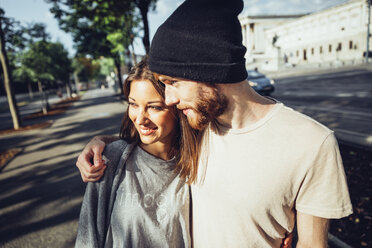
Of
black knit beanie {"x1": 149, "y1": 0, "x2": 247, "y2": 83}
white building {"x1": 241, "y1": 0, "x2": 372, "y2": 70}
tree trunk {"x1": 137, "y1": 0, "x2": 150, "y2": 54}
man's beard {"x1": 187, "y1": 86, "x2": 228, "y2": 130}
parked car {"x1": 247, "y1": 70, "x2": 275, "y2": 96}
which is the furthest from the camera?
white building {"x1": 241, "y1": 0, "x2": 372, "y2": 70}

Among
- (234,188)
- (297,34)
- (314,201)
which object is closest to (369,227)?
(314,201)

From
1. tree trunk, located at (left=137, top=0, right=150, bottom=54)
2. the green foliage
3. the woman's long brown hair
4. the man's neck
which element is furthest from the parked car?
the green foliage

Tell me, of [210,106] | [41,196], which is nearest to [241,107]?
[210,106]

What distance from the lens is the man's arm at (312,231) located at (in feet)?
4.14

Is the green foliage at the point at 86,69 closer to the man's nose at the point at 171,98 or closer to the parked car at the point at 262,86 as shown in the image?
the parked car at the point at 262,86

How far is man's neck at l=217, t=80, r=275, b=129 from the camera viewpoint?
1.44 metres

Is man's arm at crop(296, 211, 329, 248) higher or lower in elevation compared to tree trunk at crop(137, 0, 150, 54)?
lower

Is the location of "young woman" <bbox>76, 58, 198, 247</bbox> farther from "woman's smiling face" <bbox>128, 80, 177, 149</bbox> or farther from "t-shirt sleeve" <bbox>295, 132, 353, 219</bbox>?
"t-shirt sleeve" <bbox>295, 132, 353, 219</bbox>

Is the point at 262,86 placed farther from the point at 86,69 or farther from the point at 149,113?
the point at 86,69

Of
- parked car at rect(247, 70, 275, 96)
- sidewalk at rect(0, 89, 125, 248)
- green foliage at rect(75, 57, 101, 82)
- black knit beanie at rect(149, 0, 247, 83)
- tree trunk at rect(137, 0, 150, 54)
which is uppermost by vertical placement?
green foliage at rect(75, 57, 101, 82)

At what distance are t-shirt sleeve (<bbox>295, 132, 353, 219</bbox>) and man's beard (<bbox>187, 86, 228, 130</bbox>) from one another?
1.90 feet

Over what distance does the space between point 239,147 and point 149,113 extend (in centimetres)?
71

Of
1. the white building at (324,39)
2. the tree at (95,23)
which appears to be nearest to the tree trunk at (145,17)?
the tree at (95,23)

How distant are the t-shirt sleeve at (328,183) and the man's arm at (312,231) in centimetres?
7
